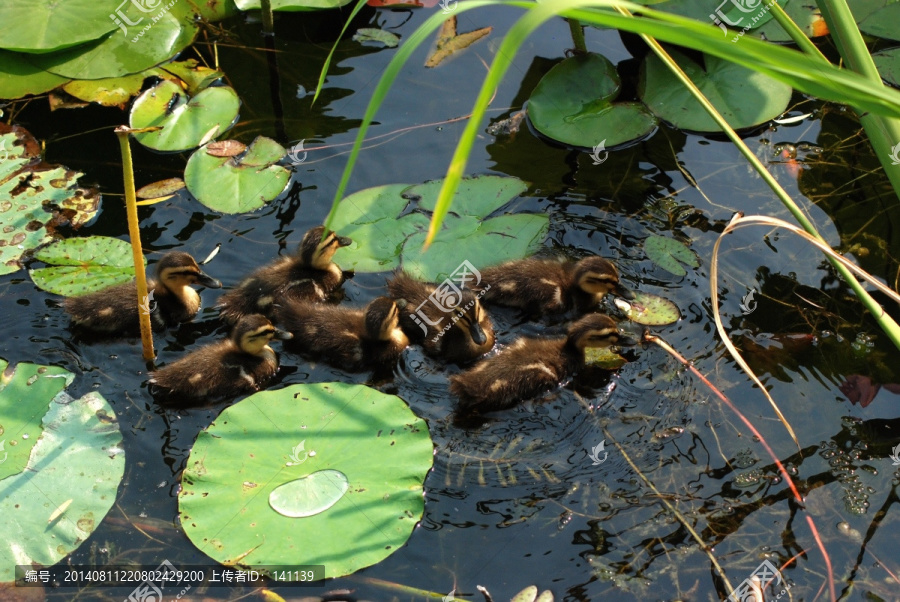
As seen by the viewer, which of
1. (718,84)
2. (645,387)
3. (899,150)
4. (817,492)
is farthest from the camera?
(718,84)

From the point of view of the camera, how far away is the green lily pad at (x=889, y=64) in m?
5.44

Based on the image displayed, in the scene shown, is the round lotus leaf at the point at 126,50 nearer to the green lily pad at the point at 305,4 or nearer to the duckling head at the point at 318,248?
the green lily pad at the point at 305,4

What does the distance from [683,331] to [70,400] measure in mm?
3030

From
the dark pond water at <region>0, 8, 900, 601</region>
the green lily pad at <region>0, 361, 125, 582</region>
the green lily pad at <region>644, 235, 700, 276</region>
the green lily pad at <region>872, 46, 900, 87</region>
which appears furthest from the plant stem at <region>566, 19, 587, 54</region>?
the green lily pad at <region>0, 361, 125, 582</region>

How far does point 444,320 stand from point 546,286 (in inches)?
23.6

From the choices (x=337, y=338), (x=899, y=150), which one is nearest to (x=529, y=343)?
(x=337, y=338)

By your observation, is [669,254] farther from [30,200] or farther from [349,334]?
[30,200]

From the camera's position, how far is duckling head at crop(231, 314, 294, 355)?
396 centimetres

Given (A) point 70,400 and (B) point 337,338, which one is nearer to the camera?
(A) point 70,400

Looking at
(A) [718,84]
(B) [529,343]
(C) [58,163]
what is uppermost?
(A) [718,84]

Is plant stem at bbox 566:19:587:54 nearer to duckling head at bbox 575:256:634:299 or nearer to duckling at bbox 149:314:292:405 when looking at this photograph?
duckling head at bbox 575:256:634:299

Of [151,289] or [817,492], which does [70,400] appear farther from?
[817,492]

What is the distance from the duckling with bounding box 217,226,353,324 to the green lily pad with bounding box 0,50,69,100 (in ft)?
7.33

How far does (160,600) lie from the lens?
10.5 feet
